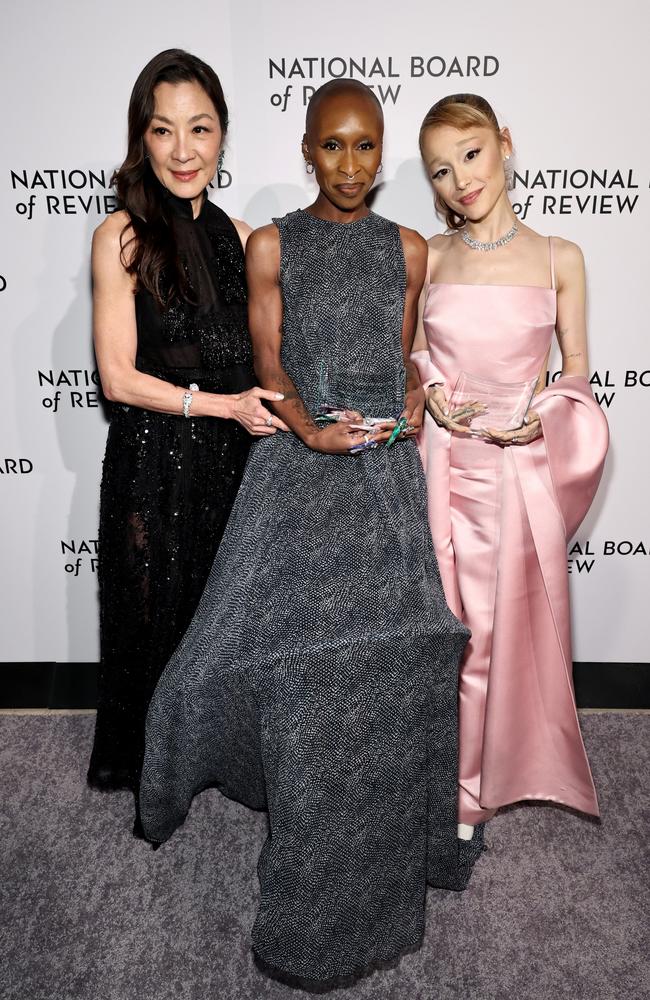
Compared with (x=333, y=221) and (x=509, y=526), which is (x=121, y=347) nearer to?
(x=333, y=221)

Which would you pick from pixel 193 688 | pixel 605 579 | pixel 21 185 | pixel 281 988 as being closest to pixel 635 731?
pixel 605 579

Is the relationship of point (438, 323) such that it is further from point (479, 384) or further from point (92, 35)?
point (92, 35)

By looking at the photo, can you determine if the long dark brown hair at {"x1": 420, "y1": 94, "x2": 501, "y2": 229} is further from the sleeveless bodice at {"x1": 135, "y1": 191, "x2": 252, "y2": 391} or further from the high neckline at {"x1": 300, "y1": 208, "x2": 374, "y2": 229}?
the sleeveless bodice at {"x1": 135, "y1": 191, "x2": 252, "y2": 391}

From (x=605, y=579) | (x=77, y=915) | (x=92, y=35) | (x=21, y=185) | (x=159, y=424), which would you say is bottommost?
(x=77, y=915)

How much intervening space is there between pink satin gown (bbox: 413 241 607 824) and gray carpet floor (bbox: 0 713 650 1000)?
0.19 m

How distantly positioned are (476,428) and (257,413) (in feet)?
1.66

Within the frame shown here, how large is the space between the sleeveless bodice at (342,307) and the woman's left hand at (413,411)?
7 centimetres

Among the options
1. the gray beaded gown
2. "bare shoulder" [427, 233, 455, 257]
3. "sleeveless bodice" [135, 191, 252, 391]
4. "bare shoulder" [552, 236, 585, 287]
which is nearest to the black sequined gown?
"sleeveless bodice" [135, 191, 252, 391]

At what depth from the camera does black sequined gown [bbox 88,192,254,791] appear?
6.48 ft

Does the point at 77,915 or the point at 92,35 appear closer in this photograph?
the point at 77,915

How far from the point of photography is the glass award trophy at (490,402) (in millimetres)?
1932

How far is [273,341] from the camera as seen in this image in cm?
181

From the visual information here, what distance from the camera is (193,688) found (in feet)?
5.68

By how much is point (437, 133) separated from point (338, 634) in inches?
43.9
